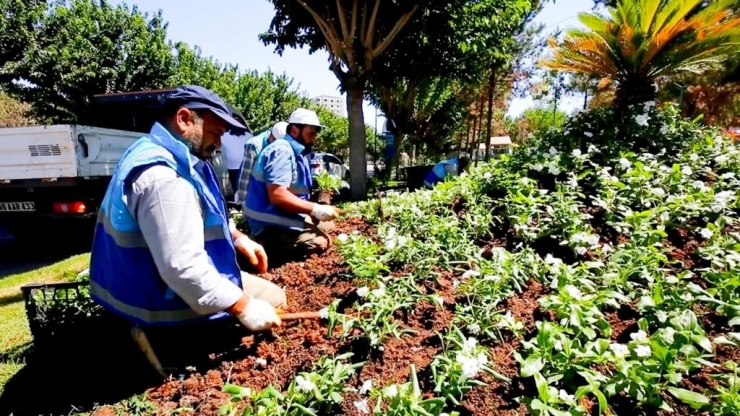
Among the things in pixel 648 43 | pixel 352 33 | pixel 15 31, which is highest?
pixel 15 31

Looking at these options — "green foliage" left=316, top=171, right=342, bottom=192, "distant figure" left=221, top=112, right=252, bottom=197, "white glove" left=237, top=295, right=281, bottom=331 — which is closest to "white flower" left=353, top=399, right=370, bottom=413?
"white glove" left=237, top=295, right=281, bottom=331

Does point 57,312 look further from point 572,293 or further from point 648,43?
point 648,43

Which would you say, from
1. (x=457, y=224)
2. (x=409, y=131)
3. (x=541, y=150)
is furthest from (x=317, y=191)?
(x=409, y=131)

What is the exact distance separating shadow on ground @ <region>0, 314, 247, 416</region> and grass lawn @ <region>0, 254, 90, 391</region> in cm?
51

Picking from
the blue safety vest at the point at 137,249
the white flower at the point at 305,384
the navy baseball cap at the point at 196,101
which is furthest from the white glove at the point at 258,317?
the navy baseball cap at the point at 196,101

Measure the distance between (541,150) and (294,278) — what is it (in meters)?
2.85

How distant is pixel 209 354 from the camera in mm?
2129

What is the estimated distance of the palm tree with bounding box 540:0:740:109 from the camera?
4.51 meters

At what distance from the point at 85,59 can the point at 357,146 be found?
11436 millimetres

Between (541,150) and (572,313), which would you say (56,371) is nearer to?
(572,313)

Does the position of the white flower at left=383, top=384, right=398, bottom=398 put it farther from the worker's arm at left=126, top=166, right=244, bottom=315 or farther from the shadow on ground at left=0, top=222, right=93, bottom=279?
the shadow on ground at left=0, top=222, right=93, bottom=279

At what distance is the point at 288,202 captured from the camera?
3465mm

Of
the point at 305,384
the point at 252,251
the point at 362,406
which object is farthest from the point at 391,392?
the point at 252,251

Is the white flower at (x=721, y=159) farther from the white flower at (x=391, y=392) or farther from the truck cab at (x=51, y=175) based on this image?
the truck cab at (x=51, y=175)
